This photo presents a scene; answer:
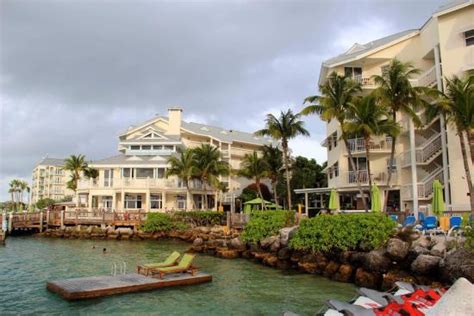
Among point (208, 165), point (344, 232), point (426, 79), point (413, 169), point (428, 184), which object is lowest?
point (344, 232)

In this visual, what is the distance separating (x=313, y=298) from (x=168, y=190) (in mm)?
34628

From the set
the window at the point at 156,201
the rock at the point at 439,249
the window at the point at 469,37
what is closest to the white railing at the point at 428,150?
the window at the point at 469,37

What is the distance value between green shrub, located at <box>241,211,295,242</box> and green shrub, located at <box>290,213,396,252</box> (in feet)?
13.0

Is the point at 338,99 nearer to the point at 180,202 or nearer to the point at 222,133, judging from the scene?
the point at 180,202

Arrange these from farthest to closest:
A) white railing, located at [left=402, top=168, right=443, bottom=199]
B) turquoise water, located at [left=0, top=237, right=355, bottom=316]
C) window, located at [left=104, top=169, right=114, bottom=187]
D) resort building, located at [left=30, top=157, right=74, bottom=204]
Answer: resort building, located at [left=30, top=157, right=74, bottom=204] → window, located at [left=104, top=169, right=114, bottom=187] → white railing, located at [left=402, top=168, right=443, bottom=199] → turquoise water, located at [left=0, top=237, right=355, bottom=316]

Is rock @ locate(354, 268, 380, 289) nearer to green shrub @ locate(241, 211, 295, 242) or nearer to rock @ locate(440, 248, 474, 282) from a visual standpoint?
rock @ locate(440, 248, 474, 282)

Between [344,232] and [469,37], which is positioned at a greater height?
[469,37]

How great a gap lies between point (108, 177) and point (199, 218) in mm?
14472

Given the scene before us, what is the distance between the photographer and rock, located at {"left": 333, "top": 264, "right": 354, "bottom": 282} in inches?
679

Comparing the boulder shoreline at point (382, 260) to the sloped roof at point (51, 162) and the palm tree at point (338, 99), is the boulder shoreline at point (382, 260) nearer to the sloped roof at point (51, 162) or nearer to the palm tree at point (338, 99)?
the palm tree at point (338, 99)

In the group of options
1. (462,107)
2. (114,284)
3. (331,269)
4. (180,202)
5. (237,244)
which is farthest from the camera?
(180,202)

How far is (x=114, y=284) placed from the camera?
49.4ft

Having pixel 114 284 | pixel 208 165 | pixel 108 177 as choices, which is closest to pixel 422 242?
pixel 114 284

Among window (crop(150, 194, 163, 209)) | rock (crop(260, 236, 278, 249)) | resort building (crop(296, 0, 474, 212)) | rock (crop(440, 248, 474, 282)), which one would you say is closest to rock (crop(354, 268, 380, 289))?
rock (crop(440, 248, 474, 282))
